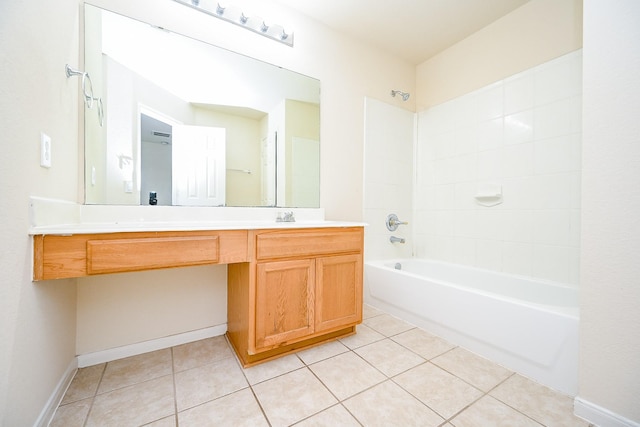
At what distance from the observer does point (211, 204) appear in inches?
65.6

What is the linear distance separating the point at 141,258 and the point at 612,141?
2.00m

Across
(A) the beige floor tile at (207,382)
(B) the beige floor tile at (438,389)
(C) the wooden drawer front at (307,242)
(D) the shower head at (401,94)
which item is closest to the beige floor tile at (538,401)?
(B) the beige floor tile at (438,389)

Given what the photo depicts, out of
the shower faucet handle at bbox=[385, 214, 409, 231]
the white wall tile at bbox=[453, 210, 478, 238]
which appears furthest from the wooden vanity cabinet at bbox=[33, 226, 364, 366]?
the white wall tile at bbox=[453, 210, 478, 238]

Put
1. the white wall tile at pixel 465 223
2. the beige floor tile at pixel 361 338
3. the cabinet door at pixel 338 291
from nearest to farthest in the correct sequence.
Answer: the cabinet door at pixel 338 291 → the beige floor tile at pixel 361 338 → the white wall tile at pixel 465 223

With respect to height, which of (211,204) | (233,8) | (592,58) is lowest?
(211,204)

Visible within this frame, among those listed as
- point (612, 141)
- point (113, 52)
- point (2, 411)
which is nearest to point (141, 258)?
point (2, 411)

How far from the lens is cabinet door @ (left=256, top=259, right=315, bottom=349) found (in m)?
1.35

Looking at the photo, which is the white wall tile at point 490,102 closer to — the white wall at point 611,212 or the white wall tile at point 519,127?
the white wall tile at point 519,127

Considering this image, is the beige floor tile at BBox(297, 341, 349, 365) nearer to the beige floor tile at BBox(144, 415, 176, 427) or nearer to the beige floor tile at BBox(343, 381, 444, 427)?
the beige floor tile at BBox(343, 381, 444, 427)

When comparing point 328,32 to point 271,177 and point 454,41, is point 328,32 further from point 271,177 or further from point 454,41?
point 271,177

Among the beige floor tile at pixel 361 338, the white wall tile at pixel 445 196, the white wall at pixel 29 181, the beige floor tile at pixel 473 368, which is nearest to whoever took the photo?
the white wall at pixel 29 181

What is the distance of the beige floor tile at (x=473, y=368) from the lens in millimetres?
1278

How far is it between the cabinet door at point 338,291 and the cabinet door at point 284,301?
6 centimetres

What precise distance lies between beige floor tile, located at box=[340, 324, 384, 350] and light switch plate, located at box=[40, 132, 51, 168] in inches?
68.5
